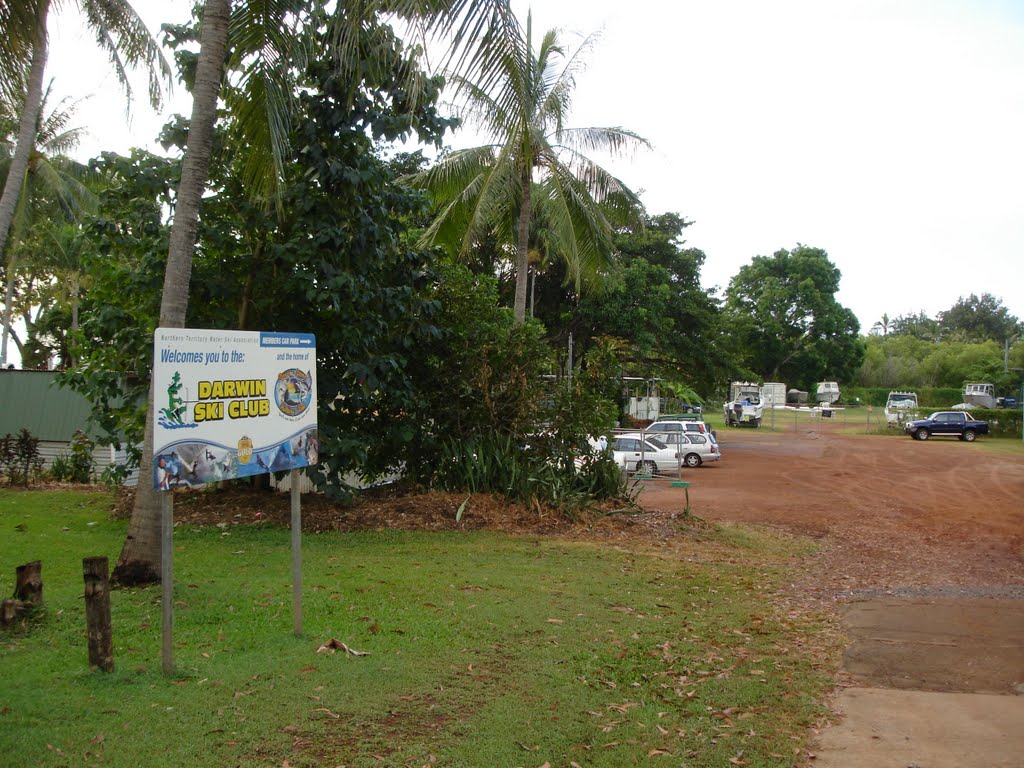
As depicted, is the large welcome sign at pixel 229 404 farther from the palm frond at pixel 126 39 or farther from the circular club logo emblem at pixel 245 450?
the palm frond at pixel 126 39

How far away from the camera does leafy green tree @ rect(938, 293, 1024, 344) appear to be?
11194 cm

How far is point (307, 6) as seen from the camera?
9477mm

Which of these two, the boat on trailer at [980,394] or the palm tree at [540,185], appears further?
the boat on trailer at [980,394]

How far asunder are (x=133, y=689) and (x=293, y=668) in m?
1.00

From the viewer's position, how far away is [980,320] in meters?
115

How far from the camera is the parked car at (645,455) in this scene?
27.0 metres

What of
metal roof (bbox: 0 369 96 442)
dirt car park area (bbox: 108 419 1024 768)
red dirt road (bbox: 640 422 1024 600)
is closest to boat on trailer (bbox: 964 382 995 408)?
red dirt road (bbox: 640 422 1024 600)

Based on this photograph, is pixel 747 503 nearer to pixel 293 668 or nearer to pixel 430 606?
pixel 430 606

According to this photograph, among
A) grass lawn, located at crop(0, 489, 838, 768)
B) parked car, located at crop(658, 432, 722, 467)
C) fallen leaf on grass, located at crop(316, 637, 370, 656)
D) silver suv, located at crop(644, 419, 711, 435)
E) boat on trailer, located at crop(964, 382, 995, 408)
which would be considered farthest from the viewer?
boat on trailer, located at crop(964, 382, 995, 408)

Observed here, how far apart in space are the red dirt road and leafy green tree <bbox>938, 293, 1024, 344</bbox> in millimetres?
81663

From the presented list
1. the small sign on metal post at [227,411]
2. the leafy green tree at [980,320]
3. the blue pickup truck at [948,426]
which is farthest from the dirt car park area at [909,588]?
the leafy green tree at [980,320]

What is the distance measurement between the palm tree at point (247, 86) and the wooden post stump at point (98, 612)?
84 cm

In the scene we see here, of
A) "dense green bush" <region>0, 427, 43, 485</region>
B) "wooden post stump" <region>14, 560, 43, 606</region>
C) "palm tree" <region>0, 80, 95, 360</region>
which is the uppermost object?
"palm tree" <region>0, 80, 95, 360</region>

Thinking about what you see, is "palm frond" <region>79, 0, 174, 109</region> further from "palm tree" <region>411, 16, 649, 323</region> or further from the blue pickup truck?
the blue pickup truck
